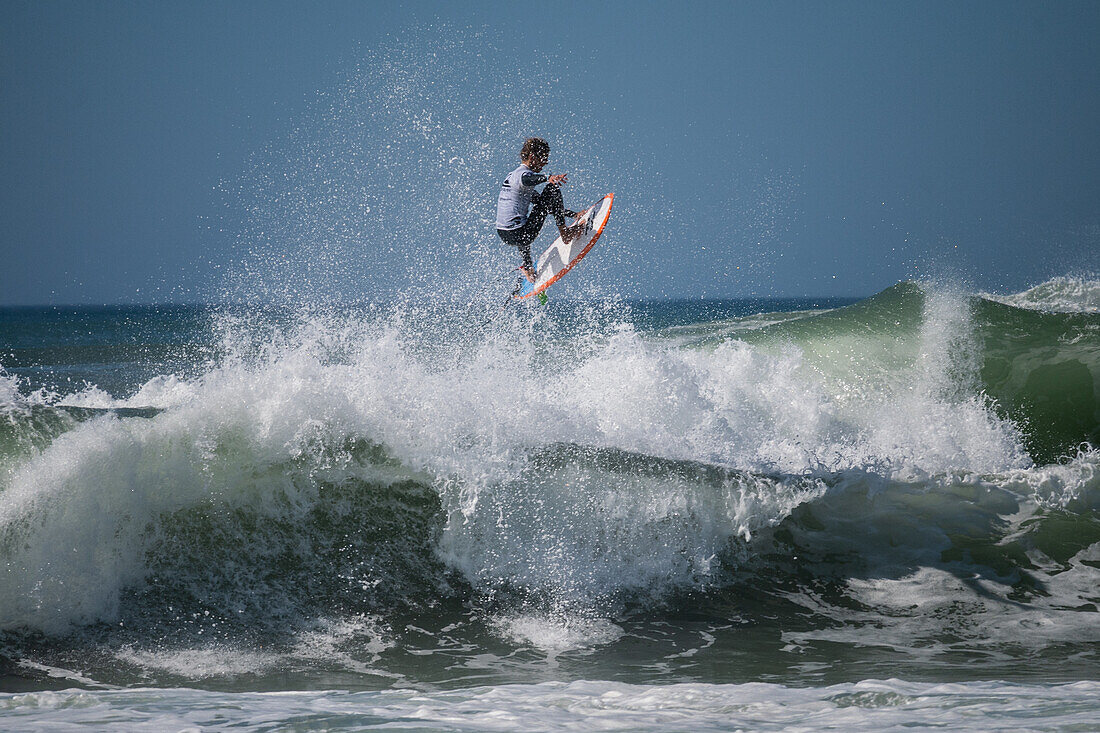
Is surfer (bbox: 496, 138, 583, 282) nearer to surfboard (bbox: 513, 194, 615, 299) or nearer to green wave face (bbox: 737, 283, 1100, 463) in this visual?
surfboard (bbox: 513, 194, 615, 299)

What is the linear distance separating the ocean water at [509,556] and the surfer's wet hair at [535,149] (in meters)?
1.42

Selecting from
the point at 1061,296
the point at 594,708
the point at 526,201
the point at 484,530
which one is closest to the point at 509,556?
the point at 484,530

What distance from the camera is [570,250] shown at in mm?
7473

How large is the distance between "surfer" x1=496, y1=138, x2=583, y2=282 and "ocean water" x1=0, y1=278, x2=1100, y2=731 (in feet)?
2.86

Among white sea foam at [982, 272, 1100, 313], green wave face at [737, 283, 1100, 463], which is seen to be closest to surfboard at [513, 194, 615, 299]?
green wave face at [737, 283, 1100, 463]

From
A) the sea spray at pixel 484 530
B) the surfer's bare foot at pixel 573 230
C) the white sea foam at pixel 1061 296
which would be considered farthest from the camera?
the white sea foam at pixel 1061 296

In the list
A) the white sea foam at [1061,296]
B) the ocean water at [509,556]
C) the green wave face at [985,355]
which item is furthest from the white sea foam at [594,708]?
the white sea foam at [1061,296]

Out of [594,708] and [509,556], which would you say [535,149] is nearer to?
[509,556]

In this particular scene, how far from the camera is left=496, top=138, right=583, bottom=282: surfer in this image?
6926 mm

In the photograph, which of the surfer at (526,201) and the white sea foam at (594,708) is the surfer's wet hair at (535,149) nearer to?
the surfer at (526,201)

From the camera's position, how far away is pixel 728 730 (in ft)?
9.39

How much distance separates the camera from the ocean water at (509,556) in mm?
3340

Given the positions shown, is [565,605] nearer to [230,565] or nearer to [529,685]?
[529,685]

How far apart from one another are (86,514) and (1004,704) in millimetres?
4766
